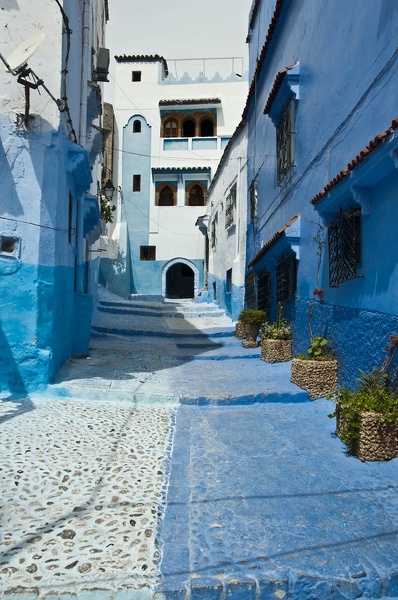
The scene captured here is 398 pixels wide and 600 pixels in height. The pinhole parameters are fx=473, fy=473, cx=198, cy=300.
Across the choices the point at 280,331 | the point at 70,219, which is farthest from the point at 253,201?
the point at 70,219

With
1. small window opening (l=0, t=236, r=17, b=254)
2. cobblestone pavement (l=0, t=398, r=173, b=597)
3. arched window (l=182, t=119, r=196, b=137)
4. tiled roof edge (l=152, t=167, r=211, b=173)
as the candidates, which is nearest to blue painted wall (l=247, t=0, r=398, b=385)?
cobblestone pavement (l=0, t=398, r=173, b=597)

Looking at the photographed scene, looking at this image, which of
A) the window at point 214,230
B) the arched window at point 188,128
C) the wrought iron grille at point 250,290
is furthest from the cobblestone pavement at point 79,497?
the arched window at point 188,128

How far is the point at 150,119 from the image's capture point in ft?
87.3

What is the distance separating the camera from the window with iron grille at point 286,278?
8914mm

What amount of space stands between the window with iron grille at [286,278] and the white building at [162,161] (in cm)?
1542

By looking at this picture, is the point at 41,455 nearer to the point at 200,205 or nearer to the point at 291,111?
the point at 291,111

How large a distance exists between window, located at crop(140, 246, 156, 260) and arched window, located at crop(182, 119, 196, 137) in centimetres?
688

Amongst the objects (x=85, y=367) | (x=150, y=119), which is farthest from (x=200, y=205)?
(x=85, y=367)

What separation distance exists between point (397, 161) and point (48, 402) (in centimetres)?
495

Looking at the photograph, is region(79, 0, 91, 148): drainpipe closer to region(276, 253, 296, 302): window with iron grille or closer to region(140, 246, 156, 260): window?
region(276, 253, 296, 302): window with iron grille

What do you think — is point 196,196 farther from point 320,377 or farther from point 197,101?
point 320,377

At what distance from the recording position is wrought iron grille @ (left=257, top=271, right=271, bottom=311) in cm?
1138

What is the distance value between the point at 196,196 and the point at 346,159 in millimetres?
21114

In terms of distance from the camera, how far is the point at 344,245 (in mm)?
A: 5910
